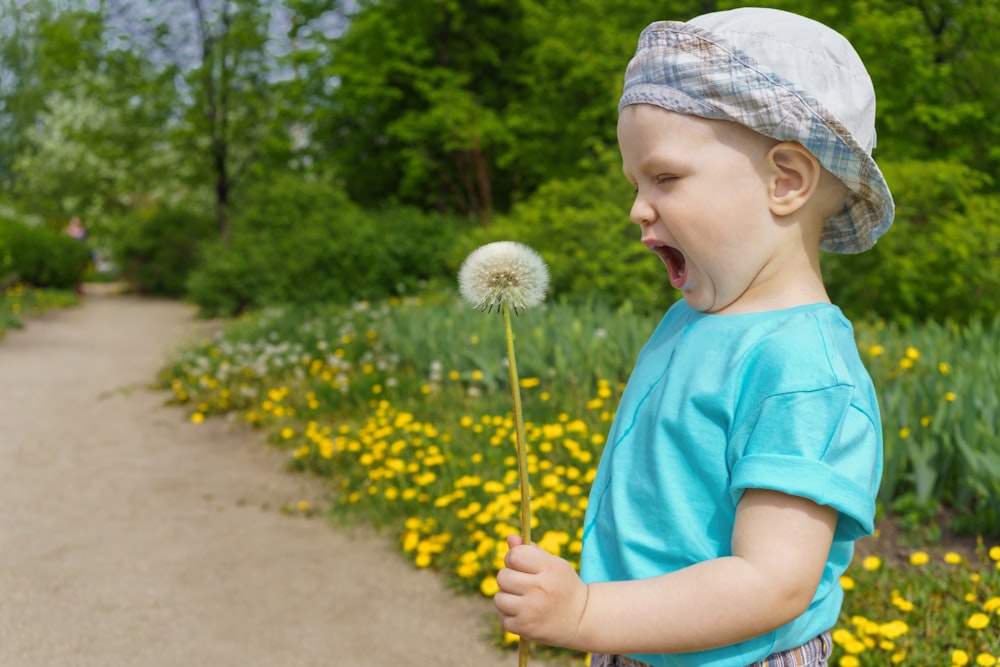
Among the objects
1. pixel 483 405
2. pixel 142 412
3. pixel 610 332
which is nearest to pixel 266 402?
pixel 142 412

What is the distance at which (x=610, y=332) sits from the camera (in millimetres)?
5270

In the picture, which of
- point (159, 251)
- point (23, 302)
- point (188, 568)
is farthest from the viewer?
point (159, 251)

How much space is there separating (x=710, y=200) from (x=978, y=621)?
1.92 m

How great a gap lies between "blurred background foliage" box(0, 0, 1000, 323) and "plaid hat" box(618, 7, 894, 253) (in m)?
5.75

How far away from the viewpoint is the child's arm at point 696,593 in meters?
1.00

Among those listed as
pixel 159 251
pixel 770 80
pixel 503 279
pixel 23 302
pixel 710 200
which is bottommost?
pixel 23 302

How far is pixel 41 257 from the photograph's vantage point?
16.1 m

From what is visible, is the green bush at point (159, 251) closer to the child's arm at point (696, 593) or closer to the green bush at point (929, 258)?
the green bush at point (929, 258)

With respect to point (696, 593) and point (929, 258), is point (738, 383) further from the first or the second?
point (929, 258)

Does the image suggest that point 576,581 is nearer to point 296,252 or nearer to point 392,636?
point 392,636

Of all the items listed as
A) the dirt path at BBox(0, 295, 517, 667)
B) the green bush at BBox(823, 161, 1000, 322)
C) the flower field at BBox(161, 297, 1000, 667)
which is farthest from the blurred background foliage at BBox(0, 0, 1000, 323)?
the dirt path at BBox(0, 295, 517, 667)

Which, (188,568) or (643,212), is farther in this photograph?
(188,568)

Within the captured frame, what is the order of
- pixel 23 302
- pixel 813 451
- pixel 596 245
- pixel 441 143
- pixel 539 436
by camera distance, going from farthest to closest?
1. pixel 441 143
2. pixel 23 302
3. pixel 596 245
4. pixel 539 436
5. pixel 813 451

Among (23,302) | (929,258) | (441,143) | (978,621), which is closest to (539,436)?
(978,621)
